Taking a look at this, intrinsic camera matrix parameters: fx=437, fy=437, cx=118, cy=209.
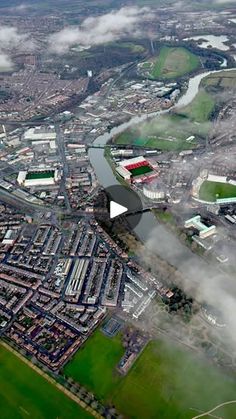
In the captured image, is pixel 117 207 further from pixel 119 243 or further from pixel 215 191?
pixel 215 191

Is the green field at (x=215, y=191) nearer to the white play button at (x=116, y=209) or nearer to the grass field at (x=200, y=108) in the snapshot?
the white play button at (x=116, y=209)

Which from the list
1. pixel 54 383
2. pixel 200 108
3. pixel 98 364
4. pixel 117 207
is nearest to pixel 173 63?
pixel 200 108

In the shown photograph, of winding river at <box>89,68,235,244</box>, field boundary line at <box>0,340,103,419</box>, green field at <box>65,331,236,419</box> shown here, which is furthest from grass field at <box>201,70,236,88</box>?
field boundary line at <box>0,340,103,419</box>

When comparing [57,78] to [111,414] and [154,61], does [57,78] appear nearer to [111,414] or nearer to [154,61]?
[154,61]

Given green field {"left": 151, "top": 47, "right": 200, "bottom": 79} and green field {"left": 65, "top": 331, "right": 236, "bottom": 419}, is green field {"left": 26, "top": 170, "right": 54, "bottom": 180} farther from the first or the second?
green field {"left": 151, "top": 47, "right": 200, "bottom": 79}

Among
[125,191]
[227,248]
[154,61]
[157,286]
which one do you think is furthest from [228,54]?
[157,286]
